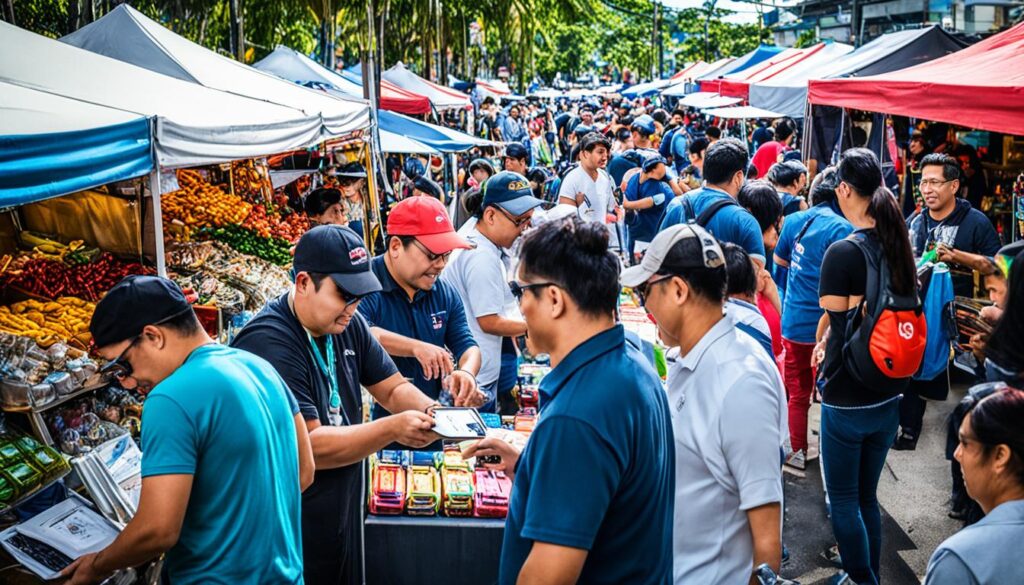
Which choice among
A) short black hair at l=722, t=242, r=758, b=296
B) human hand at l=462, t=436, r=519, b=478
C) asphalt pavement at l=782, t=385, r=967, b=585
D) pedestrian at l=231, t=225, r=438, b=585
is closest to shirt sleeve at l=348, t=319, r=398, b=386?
pedestrian at l=231, t=225, r=438, b=585

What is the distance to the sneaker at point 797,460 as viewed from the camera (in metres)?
6.44

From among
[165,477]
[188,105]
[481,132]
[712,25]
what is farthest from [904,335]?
[712,25]

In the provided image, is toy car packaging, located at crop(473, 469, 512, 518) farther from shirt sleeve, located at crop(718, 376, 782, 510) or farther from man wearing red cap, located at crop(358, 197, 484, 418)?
shirt sleeve, located at crop(718, 376, 782, 510)

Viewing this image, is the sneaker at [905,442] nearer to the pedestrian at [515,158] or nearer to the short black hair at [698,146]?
the short black hair at [698,146]

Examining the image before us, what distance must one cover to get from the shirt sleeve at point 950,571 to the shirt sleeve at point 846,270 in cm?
241

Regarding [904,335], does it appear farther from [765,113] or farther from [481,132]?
[481,132]

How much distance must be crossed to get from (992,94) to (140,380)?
5.69 metres

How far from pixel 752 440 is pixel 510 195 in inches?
104

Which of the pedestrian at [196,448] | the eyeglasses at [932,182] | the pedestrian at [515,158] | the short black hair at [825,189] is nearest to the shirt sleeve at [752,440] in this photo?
the pedestrian at [196,448]

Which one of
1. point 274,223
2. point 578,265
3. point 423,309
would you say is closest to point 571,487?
point 578,265

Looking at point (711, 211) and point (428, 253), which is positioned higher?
point (711, 211)

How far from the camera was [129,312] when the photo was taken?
2.56 metres

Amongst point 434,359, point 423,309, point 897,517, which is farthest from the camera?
point 897,517

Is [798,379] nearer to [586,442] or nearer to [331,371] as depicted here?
[331,371]
